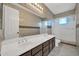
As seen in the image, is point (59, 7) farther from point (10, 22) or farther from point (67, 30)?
point (10, 22)

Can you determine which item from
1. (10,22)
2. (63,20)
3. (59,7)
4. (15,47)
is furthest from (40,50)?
(59,7)

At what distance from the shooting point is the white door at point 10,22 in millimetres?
1372

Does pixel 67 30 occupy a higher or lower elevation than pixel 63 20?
lower

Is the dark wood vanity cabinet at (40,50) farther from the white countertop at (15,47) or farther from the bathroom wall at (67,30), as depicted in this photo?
the bathroom wall at (67,30)

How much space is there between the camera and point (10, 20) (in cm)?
147

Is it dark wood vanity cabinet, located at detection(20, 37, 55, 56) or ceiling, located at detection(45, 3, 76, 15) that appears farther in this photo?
ceiling, located at detection(45, 3, 76, 15)

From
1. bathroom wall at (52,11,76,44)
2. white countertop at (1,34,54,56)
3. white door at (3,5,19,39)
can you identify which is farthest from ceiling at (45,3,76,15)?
white countertop at (1,34,54,56)

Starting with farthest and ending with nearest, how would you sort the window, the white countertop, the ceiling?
the window, the ceiling, the white countertop

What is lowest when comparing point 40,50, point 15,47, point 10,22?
point 40,50

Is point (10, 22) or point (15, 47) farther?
point (10, 22)

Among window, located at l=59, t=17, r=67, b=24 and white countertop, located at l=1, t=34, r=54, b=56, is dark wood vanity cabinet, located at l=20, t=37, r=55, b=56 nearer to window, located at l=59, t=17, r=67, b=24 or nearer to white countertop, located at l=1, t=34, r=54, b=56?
white countertop, located at l=1, t=34, r=54, b=56

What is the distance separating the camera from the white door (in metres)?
1.37

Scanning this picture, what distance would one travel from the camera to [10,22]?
1.47m

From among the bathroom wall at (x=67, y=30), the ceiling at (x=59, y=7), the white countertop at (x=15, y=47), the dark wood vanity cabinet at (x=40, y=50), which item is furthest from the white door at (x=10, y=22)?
the bathroom wall at (x=67, y=30)
